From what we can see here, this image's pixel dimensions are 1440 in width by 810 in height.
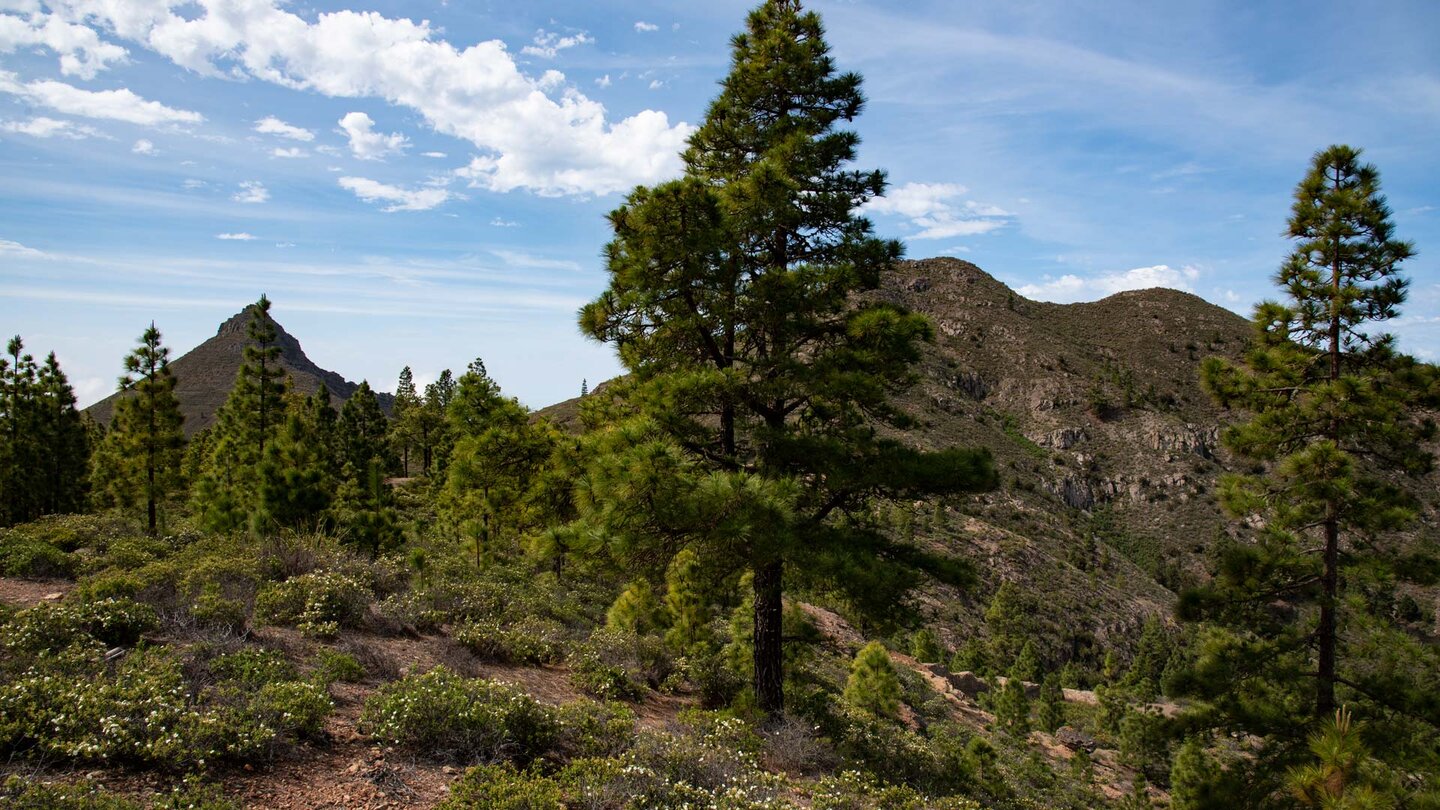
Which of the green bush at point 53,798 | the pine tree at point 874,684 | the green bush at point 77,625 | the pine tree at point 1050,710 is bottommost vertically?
the pine tree at point 1050,710

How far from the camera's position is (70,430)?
2664 cm

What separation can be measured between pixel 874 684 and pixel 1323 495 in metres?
10.3

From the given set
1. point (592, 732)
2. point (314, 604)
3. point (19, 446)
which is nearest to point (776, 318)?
point (592, 732)

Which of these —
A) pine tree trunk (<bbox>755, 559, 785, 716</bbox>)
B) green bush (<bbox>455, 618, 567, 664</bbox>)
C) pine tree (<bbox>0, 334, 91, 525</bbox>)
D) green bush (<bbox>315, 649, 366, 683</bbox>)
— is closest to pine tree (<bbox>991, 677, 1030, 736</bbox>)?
pine tree trunk (<bbox>755, 559, 785, 716</bbox>)

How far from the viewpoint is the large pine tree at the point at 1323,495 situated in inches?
348

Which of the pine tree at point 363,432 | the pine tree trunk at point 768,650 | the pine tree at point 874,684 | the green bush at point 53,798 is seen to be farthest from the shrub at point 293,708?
the pine tree at point 363,432

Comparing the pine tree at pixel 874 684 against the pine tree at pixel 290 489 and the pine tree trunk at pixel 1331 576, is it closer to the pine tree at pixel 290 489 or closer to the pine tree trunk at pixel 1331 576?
the pine tree trunk at pixel 1331 576

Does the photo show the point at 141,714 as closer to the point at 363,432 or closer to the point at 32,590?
the point at 32,590

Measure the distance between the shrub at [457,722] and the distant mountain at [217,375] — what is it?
331 feet

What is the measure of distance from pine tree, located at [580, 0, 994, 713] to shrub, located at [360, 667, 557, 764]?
105 inches

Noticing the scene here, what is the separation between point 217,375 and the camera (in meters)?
130

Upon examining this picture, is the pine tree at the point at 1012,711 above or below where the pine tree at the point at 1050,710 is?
above

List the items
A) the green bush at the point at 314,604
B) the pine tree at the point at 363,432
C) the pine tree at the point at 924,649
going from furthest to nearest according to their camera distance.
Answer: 1. the pine tree at the point at 363,432
2. the pine tree at the point at 924,649
3. the green bush at the point at 314,604

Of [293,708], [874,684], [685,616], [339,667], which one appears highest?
[293,708]
